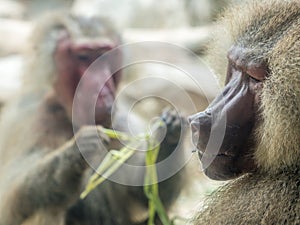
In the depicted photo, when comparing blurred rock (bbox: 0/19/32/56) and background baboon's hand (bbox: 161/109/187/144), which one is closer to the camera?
background baboon's hand (bbox: 161/109/187/144)

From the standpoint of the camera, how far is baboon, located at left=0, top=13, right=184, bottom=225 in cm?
313

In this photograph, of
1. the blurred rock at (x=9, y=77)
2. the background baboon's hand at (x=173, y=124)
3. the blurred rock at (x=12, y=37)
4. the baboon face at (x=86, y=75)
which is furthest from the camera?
the blurred rock at (x=12, y=37)

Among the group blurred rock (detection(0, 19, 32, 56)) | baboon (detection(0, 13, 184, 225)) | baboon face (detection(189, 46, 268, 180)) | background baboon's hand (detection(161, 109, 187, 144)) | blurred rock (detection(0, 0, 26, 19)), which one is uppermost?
baboon face (detection(189, 46, 268, 180))

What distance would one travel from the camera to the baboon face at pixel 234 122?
1709 mm

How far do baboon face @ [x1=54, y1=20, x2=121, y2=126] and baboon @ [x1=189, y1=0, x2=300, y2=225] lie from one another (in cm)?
143

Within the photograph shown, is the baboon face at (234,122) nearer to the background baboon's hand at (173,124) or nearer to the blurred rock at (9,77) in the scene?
the background baboon's hand at (173,124)

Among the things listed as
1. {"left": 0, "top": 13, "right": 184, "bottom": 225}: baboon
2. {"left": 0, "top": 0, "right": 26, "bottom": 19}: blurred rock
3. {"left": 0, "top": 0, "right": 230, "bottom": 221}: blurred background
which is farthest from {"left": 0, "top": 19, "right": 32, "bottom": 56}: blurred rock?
{"left": 0, "top": 13, "right": 184, "bottom": 225}: baboon

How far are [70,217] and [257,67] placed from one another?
1.96 m

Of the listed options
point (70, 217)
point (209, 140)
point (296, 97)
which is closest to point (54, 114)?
point (70, 217)

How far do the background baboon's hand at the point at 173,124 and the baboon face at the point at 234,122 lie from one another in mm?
1014

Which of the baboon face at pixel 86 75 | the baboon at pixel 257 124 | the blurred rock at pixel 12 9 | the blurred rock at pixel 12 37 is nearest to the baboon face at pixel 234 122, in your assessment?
the baboon at pixel 257 124

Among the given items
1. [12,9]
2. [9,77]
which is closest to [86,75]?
[9,77]

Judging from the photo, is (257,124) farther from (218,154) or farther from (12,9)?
(12,9)

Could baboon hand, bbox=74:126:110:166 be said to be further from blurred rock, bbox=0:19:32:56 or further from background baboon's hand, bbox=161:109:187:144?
blurred rock, bbox=0:19:32:56
